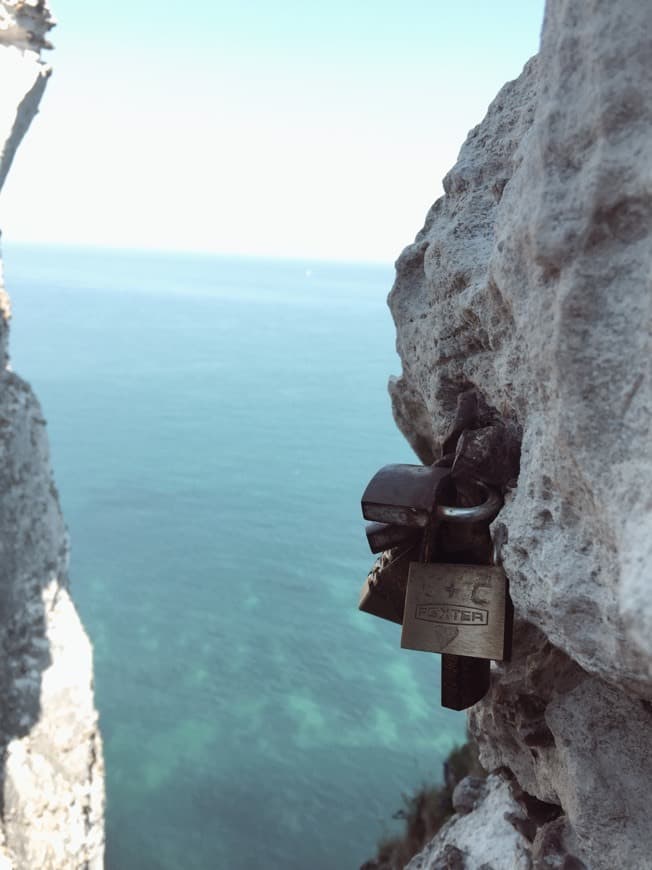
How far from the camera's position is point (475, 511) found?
5.78ft

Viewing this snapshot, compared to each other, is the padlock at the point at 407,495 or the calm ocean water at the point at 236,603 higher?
the padlock at the point at 407,495

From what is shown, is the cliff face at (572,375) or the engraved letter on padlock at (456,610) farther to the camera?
the engraved letter on padlock at (456,610)

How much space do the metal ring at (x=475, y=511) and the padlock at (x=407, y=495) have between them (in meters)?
0.03

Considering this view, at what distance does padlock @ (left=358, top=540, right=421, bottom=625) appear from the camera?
1940mm

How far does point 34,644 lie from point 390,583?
613 centimetres

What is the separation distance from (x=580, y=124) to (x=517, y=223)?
196 millimetres

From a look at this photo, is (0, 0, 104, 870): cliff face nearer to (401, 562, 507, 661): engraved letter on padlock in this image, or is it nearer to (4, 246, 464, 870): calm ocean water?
(4, 246, 464, 870): calm ocean water

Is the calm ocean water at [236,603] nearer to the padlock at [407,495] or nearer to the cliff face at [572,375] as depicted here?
the cliff face at [572,375]

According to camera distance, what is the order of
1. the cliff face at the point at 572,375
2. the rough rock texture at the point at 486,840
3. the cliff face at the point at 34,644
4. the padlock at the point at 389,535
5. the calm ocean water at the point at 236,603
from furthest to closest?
1. the calm ocean water at the point at 236,603
2. the cliff face at the point at 34,644
3. the rough rock texture at the point at 486,840
4. the padlock at the point at 389,535
5. the cliff face at the point at 572,375

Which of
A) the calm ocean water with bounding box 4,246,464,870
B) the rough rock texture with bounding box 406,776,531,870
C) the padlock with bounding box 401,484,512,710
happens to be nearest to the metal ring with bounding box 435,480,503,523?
the padlock with bounding box 401,484,512,710

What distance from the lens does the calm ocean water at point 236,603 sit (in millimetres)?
11258

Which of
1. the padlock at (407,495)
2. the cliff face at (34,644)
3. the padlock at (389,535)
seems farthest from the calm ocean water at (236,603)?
the padlock at (407,495)

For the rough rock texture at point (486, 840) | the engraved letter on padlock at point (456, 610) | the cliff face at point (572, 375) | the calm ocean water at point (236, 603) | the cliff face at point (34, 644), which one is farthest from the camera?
the calm ocean water at point (236, 603)

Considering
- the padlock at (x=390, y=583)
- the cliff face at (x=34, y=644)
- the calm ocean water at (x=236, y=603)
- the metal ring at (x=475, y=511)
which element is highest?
the metal ring at (x=475, y=511)
